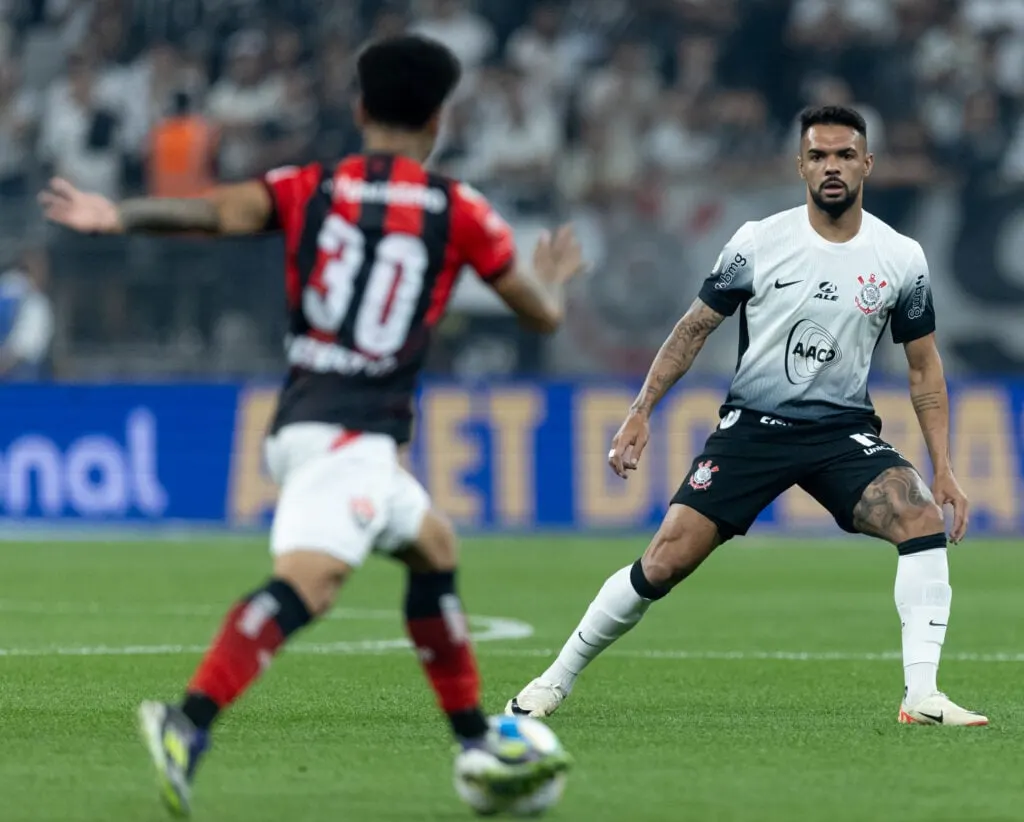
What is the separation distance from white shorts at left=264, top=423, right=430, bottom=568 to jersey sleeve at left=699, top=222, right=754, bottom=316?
2.48 metres

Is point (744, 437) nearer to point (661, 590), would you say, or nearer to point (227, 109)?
point (661, 590)

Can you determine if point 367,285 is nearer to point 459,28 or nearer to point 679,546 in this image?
point 679,546

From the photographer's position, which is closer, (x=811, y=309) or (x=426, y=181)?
(x=426, y=181)

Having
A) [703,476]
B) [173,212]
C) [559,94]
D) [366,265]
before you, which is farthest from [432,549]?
[559,94]

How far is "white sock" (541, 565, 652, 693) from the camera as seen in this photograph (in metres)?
7.86

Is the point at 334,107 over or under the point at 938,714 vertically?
over

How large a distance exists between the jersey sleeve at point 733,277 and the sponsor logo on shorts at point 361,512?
2668 mm

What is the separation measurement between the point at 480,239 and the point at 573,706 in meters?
2.95

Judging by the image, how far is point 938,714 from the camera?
24.6 ft

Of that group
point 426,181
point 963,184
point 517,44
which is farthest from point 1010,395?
point 426,181

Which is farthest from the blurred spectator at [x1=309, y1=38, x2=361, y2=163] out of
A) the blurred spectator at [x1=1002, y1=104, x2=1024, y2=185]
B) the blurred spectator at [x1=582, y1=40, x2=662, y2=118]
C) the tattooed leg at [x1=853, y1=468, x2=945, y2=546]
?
the tattooed leg at [x1=853, y1=468, x2=945, y2=546]

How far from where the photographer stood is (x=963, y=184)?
18281 millimetres

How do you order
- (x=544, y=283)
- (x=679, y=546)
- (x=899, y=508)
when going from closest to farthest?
(x=544, y=283), (x=899, y=508), (x=679, y=546)

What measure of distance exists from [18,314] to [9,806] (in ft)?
46.3
